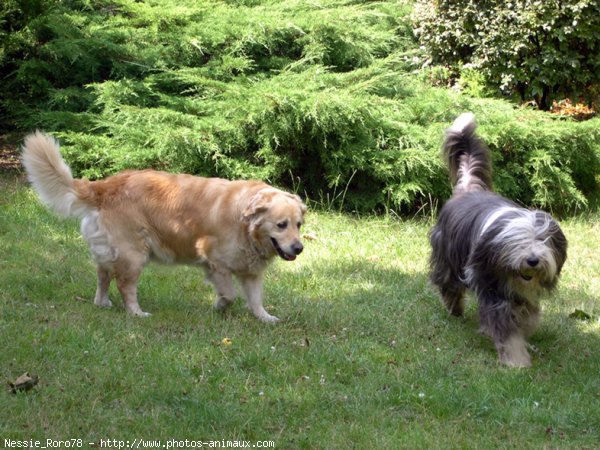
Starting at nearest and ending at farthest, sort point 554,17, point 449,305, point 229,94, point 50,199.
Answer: point 50,199, point 449,305, point 229,94, point 554,17

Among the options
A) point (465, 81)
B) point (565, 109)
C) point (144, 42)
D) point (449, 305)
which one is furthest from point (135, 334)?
point (565, 109)

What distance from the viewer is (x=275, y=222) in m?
6.09

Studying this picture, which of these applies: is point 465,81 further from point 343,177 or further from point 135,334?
point 135,334

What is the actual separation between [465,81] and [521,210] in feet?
22.4

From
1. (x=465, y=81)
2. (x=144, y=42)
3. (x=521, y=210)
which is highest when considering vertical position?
(x=521, y=210)

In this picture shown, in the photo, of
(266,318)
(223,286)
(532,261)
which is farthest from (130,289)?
(532,261)

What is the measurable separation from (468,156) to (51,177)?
3.65 metres

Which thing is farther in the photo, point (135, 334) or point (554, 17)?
point (554, 17)

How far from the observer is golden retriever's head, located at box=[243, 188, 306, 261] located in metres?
6.09

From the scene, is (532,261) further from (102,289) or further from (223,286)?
(102,289)

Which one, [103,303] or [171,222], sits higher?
[171,222]

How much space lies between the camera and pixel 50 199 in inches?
249

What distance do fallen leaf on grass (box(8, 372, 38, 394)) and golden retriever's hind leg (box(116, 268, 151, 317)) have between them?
1660 mm

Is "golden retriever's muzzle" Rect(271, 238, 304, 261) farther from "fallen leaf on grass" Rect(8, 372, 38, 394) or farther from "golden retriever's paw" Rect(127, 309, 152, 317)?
"fallen leaf on grass" Rect(8, 372, 38, 394)
